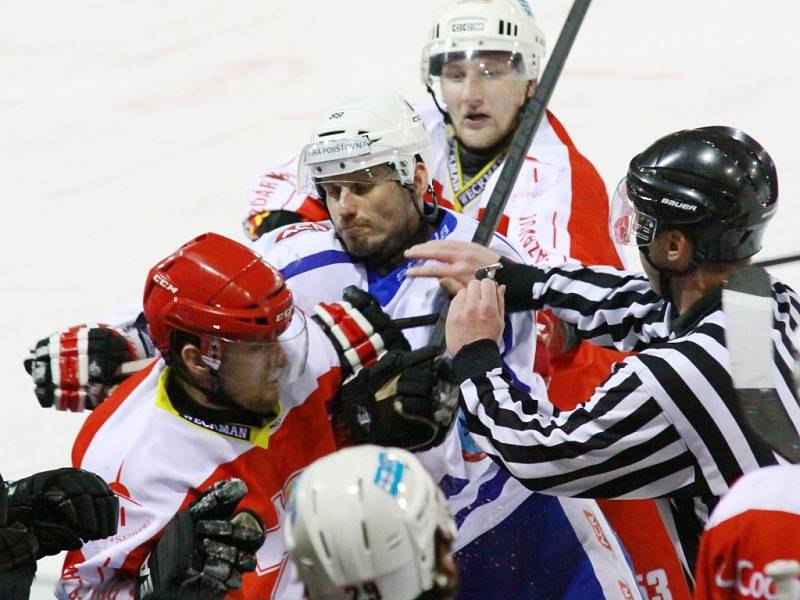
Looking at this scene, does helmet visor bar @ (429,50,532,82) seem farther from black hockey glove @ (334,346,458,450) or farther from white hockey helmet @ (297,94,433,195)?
black hockey glove @ (334,346,458,450)

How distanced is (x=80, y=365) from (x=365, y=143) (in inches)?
27.0

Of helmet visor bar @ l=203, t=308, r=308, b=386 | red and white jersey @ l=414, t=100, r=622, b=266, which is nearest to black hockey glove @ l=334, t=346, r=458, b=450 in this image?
helmet visor bar @ l=203, t=308, r=308, b=386

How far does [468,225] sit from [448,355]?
0.38m

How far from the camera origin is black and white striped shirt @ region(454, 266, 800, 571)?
2320 mm

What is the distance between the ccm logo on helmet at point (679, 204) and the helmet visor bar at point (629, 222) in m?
0.04

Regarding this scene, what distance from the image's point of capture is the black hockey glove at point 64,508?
222cm

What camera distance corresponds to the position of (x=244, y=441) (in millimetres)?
2463

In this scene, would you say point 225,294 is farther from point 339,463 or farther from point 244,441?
point 339,463

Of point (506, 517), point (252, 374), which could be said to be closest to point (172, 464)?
point (252, 374)

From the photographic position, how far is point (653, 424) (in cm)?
235

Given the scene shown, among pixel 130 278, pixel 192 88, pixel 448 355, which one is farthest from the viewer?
pixel 192 88

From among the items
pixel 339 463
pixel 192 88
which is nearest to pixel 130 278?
pixel 192 88

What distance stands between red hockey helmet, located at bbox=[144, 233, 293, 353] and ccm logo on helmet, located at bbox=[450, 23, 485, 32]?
70.7 inches

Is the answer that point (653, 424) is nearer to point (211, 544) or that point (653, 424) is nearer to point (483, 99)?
point (211, 544)
